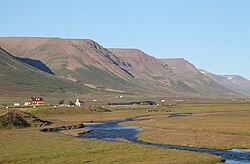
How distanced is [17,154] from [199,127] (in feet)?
153

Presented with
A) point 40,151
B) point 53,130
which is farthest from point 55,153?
point 53,130

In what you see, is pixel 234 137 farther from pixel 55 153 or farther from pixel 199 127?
pixel 55 153

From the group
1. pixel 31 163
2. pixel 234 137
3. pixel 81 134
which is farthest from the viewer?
pixel 81 134

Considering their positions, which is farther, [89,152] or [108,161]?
[89,152]

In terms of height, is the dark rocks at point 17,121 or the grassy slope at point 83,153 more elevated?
the dark rocks at point 17,121

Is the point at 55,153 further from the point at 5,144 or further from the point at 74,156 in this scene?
the point at 5,144

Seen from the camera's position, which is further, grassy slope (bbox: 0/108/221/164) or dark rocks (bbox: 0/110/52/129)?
dark rocks (bbox: 0/110/52/129)

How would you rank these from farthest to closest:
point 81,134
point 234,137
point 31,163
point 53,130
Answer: point 53,130, point 81,134, point 234,137, point 31,163

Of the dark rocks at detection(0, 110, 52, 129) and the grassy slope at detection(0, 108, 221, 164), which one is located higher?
the dark rocks at detection(0, 110, 52, 129)

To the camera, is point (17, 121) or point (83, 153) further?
point (17, 121)

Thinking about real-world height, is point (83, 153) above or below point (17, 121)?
below

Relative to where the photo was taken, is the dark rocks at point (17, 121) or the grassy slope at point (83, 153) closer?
the grassy slope at point (83, 153)

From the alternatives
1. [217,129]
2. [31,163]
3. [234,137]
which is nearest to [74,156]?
[31,163]

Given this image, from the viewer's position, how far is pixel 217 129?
83500 millimetres
